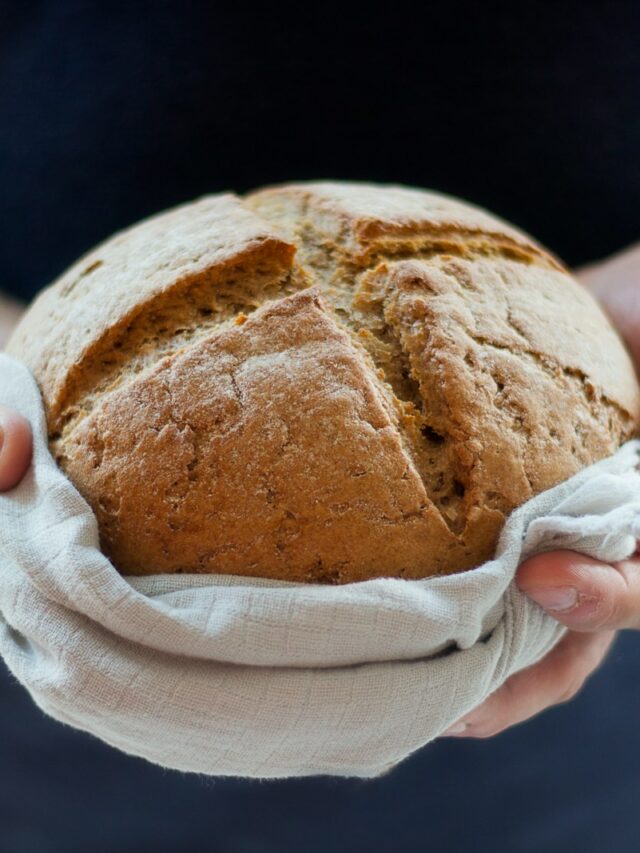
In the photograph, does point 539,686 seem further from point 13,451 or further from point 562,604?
point 13,451

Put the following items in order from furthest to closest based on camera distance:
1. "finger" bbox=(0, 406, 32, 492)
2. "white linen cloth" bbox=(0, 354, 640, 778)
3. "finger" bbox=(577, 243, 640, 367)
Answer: "finger" bbox=(577, 243, 640, 367)
"finger" bbox=(0, 406, 32, 492)
"white linen cloth" bbox=(0, 354, 640, 778)

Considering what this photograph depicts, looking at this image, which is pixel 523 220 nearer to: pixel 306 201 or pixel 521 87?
pixel 521 87

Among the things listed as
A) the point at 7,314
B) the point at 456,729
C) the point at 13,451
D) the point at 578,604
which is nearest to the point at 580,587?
the point at 578,604

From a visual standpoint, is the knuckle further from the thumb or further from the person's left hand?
the thumb

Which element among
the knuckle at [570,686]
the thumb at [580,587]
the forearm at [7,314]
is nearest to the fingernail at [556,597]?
the thumb at [580,587]

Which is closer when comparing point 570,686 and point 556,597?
point 556,597

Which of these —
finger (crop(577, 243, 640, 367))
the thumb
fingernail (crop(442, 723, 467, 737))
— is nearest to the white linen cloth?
the thumb
